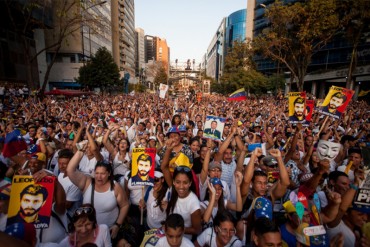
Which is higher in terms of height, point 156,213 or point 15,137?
point 15,137

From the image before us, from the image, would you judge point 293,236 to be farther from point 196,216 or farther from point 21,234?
point 21,234

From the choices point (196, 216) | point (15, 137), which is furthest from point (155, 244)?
point (15, 137)

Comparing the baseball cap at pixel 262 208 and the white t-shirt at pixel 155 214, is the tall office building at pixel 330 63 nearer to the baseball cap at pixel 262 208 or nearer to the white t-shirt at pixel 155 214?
the baseball cap at pixel 262 208

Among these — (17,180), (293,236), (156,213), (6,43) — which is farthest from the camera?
(6,43)

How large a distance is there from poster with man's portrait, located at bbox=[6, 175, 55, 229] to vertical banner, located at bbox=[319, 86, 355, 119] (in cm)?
595

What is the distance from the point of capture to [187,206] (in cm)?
278

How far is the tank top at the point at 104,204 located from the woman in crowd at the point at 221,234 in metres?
1.21

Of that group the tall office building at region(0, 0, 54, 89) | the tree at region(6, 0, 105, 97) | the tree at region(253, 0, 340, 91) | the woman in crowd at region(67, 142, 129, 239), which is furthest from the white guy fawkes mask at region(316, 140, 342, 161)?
the tall office building at region(0, 0, 54, 89)

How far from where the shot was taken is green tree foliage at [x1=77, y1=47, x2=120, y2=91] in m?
36.8

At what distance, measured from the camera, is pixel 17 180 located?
232cm

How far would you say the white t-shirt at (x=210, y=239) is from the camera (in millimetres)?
2498

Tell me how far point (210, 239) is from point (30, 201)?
1939mm

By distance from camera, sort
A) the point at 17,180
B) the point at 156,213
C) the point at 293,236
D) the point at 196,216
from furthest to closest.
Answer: the point at 156,213 → the point at 196,216 → the point at 293,236 → the point at 17,180

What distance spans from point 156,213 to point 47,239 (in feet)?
4.15
